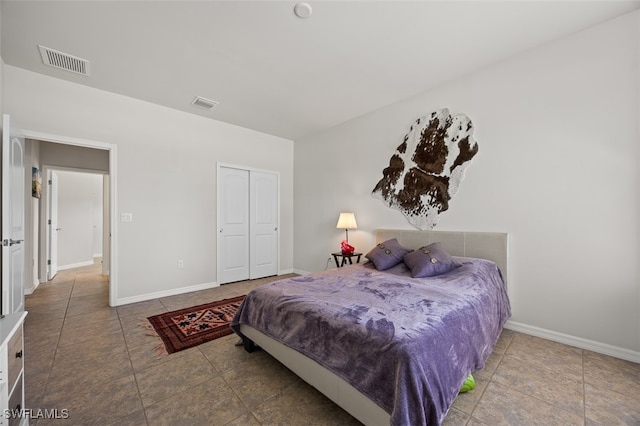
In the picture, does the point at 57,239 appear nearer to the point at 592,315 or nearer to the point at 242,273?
the point at 242,273

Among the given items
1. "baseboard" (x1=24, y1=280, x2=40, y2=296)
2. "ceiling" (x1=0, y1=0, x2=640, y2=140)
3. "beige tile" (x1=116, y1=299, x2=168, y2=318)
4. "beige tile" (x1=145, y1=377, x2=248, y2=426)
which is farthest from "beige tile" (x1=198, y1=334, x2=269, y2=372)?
"baseboard" (x1=24, y1=280, x2=40, y2=296)

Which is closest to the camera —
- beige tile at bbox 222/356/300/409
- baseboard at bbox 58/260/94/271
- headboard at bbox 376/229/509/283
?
beige tile at bbox 222/356/300/409

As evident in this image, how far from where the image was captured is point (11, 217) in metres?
2.28

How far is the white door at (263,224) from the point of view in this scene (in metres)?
4.73

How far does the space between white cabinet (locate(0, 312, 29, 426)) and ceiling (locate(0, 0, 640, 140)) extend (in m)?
2.24

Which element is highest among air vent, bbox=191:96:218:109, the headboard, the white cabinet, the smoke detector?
the smoke detector

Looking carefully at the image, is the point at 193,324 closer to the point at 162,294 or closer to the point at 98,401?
the point at 98,401

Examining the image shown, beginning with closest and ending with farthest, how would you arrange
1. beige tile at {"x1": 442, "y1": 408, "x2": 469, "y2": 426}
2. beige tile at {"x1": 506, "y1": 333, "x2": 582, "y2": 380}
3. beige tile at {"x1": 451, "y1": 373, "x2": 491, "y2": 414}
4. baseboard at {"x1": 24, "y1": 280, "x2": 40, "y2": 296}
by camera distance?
beige tile at {"x1": 442, "y1": 408, "x2": 469, "y2": 426} → beige tile at {"x1": 451, "y1": 373, "x2": 491, "y2": 414} → beige tile at {"x1": 506, "y1": 333, "x2": 582, "y2": 380} → baseboard at {"x1": 24, "y1": 280, "x2": 40, "y2": 296}

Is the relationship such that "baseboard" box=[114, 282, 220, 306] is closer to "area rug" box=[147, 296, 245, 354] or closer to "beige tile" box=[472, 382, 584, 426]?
"area rug" box=[147, 296, 245, 354]

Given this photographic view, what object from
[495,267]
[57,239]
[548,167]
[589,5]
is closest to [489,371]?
[495,267]

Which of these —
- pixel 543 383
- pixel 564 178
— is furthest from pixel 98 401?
pixel 564 178

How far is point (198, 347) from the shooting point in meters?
2.27

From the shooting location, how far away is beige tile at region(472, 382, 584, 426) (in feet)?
4.65

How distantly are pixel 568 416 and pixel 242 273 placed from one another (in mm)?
4227
